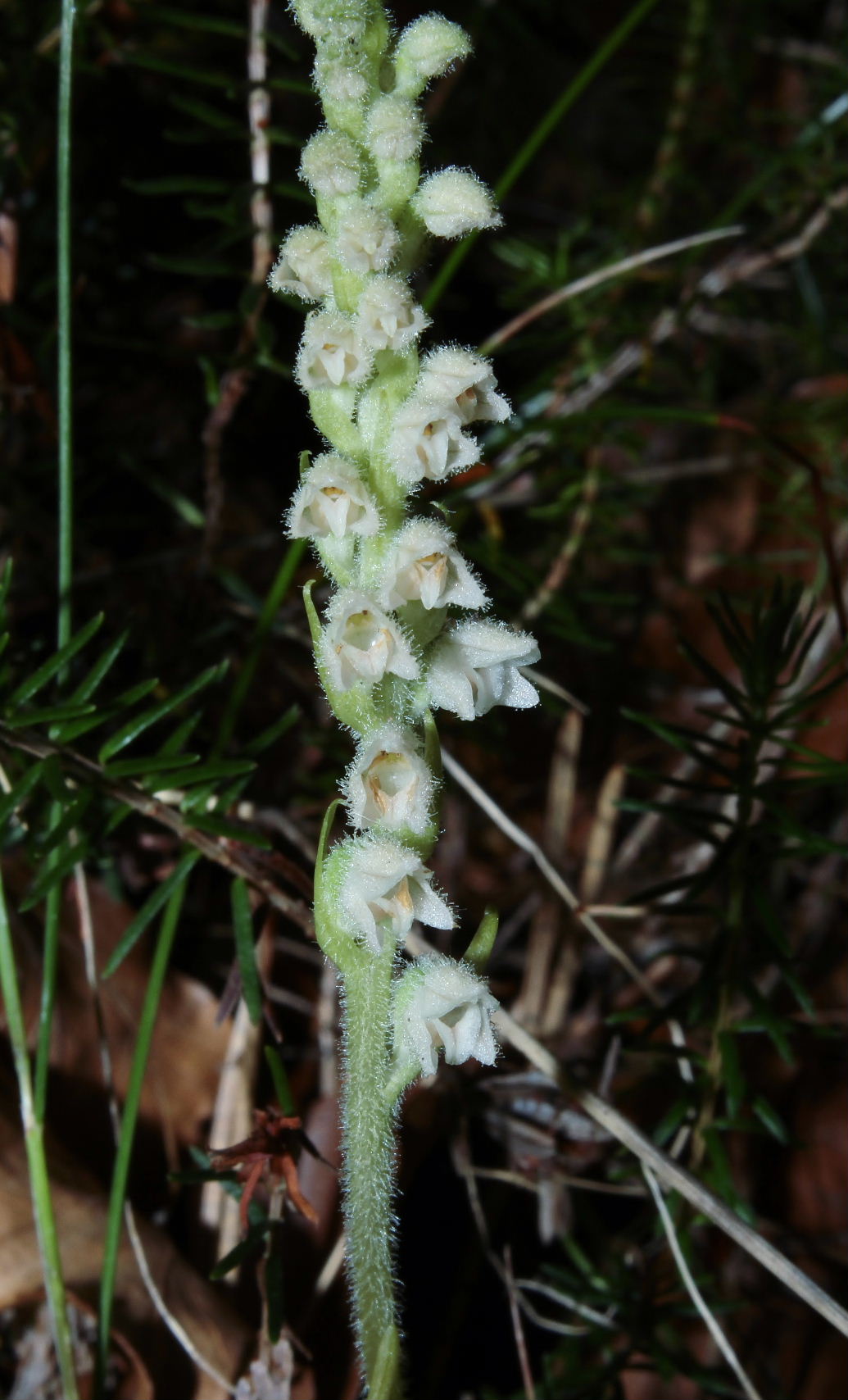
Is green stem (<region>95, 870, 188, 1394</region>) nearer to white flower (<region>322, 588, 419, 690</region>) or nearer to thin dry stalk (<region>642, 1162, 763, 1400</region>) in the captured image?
white flower (<region>322, 588, 419, 690</region>)

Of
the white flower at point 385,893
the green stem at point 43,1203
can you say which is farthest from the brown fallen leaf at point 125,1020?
the white flower at point 385,893

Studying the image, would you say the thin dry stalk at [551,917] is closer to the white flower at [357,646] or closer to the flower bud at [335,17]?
the white flower at [357,646]

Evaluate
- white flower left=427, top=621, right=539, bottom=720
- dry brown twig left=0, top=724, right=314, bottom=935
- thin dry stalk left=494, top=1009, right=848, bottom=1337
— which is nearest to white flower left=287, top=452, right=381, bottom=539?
white flower left=427, top=621, right=539, bottom=720

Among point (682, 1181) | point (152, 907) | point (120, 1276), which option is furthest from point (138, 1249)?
point (682, 1181)

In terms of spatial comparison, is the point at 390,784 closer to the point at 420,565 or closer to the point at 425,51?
the point at 420,565

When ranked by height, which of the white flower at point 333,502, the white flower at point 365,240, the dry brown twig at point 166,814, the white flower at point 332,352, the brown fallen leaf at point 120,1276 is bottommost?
the brown fallen leaf at point 120,1276
